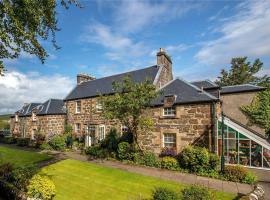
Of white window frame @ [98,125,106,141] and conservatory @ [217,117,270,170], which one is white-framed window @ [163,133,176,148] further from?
white window frame @ [98,125,106,141]

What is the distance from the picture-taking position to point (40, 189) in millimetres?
10148

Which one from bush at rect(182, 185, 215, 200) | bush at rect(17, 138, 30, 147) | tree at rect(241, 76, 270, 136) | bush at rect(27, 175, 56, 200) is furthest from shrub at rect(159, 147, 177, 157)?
bush at rect(17, 138, 30, 147)

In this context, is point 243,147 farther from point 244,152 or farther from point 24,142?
point 24,142

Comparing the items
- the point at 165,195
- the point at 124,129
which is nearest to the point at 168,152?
the point at 124,129

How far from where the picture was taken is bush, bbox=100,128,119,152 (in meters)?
22.0

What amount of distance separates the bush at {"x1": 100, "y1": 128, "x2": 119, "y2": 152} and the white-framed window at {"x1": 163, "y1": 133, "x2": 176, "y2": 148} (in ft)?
17.8

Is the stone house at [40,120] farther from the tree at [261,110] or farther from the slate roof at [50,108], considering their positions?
the tree at [261,110]

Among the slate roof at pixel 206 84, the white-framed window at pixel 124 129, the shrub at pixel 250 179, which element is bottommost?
the shrub at pixel 250 179

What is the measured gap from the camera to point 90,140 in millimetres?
26297

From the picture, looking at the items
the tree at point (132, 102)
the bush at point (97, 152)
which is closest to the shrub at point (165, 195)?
the tree at point (132, 102)

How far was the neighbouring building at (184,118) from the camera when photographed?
51.2ft

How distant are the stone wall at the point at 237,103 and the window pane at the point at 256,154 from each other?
7370mm

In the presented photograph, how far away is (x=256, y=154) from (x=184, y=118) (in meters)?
5.79

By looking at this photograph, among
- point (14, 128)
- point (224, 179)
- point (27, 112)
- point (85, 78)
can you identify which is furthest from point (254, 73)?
point (14, 128)
